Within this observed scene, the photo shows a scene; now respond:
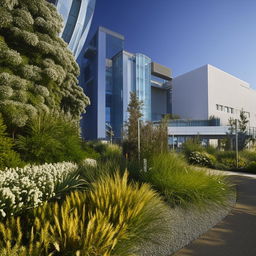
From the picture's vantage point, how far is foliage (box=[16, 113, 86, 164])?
5.68m

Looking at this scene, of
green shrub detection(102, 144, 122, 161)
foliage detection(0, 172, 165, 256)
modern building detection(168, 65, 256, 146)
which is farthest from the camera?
modern building detection(168, 65, 256, 146)

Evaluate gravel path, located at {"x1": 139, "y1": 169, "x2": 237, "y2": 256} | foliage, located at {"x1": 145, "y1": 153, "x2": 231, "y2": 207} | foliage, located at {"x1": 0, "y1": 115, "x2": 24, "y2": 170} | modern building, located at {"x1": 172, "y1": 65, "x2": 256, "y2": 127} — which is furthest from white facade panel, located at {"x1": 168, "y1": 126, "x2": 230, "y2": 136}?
foliage, located at {"x1": 0, "y1": 115, "x2": 24, "y2": 170}

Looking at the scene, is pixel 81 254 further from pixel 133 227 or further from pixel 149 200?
pixel 149 200

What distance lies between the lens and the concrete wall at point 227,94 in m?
49.8

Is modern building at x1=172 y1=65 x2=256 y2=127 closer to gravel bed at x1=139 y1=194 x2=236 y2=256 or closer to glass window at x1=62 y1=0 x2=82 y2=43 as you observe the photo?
glass window at x1=62 y1=0 x2=82 y2=43

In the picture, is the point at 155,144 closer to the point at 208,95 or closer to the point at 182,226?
the point at 182,226

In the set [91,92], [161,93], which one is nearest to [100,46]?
[91,92]

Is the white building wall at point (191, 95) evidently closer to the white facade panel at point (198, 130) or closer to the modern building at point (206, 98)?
the modern building at point (206, 98)

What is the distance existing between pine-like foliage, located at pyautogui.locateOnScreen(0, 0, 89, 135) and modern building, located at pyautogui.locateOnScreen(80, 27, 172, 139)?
3038 centimetres

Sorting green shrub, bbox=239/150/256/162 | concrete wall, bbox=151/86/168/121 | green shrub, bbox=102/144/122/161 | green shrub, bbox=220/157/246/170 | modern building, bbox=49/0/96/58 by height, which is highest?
modern building, bbox=49/0/96/58

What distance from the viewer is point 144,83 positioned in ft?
143

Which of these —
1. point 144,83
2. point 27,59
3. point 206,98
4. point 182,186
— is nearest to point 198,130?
point 206,98

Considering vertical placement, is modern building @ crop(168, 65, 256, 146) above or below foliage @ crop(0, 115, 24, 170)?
above

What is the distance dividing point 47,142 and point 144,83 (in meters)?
40.2
